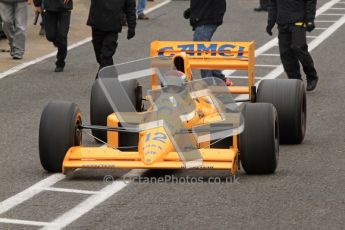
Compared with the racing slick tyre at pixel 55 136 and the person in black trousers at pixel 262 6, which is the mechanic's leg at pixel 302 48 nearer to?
the racing slick tyre at pixel 55 136

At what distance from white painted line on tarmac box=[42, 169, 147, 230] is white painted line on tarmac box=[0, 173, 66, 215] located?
55 centimetres

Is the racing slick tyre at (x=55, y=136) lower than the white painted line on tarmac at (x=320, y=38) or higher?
higher

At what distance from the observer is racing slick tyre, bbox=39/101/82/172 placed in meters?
11.7

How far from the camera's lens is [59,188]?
442 inches

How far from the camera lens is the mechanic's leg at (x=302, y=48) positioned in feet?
55.2

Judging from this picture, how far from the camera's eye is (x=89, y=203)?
10617 mm

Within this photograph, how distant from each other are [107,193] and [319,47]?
1171cm

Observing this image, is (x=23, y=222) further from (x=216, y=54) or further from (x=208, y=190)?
(x=216, y=54)

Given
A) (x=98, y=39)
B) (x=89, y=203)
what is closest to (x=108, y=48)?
(x=98, y=39)

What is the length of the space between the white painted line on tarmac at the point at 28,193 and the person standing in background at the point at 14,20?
890cm

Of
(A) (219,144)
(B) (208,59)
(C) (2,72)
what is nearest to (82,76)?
(C) (2,72)

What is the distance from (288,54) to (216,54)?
9.74 ft

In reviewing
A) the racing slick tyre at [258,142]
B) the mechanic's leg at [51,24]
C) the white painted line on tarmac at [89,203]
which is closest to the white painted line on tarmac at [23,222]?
the white painted line on tarmac at [89,203]

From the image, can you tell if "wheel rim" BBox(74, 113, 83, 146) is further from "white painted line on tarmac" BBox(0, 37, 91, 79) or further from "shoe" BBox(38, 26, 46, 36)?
"shoe" BBox(38, 26, 46, 36)
